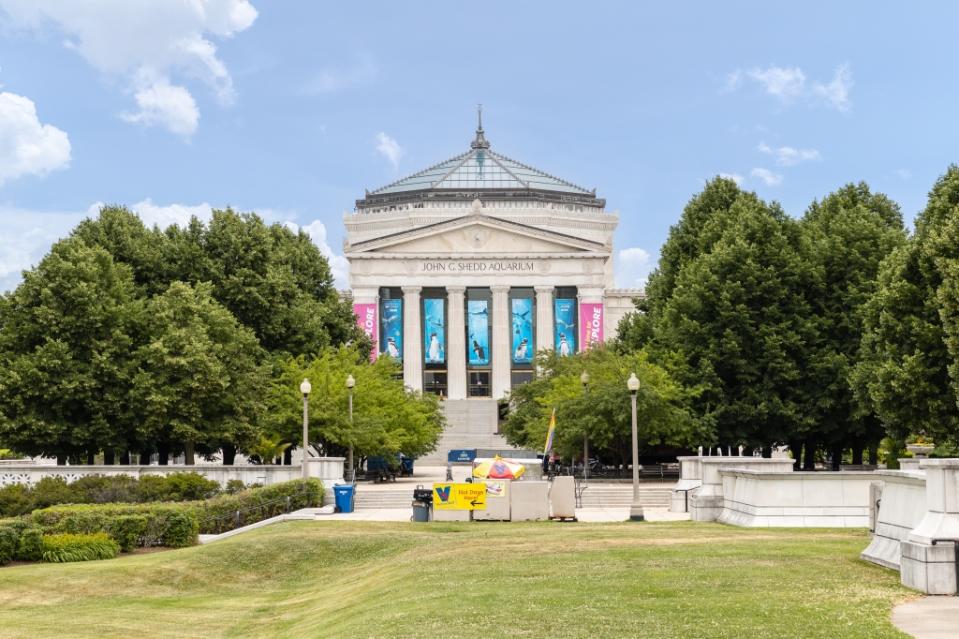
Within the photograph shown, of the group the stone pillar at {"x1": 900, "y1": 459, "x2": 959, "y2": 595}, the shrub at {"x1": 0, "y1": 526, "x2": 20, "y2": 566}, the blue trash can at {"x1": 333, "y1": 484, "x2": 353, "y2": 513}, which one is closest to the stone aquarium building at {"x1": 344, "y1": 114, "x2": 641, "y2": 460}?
the blue trash can at {"x1": 333, "y1": 484, "x2": 353, "y2": 513}

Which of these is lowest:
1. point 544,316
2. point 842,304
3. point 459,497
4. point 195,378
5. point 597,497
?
point 597,497

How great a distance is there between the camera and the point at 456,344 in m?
112

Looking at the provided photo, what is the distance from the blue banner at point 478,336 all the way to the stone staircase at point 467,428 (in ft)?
19.2

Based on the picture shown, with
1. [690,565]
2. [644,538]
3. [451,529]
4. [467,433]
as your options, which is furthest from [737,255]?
[467,433]

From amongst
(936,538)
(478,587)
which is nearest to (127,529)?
(478,587)

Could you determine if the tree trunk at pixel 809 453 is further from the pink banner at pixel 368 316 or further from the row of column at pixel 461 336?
the pink banner at pixel 368 316

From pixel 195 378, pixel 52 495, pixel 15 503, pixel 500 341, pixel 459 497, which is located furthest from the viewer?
pixel 500 341

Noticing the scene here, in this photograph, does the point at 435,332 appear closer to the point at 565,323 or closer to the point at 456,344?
the point at 456,344

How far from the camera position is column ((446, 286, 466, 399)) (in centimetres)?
11031

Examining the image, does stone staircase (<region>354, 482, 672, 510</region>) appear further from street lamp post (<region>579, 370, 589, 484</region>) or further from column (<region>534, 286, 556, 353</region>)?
column (<region>534, 286, 556, 353</region>)

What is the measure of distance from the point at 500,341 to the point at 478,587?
95.6 m

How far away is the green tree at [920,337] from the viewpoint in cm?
3928

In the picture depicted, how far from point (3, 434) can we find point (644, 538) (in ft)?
107

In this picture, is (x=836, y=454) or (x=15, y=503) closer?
(x=15, y=503)
